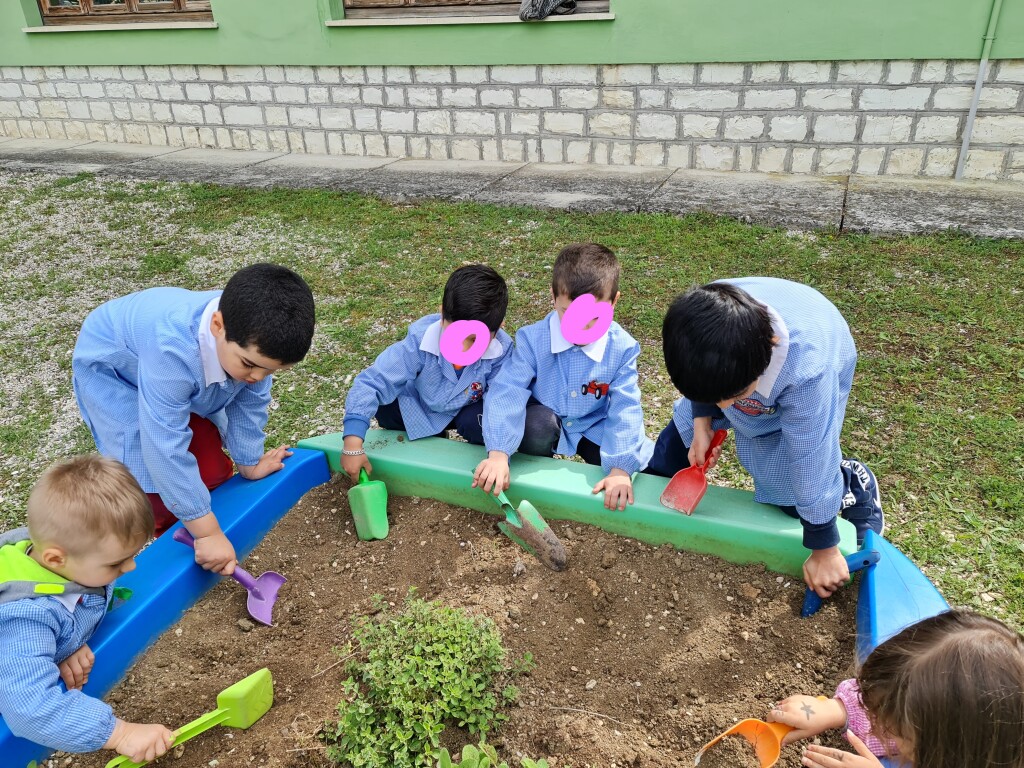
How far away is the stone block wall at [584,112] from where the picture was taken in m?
5.16

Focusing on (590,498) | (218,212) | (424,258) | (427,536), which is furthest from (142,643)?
(218,212)

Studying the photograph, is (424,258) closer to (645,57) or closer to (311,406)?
(311,406)

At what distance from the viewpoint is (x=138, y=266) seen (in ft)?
15.4

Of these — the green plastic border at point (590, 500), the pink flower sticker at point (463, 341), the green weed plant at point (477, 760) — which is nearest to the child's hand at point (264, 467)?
the green plastic border at point (590, 500)

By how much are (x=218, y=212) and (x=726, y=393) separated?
5.04 m

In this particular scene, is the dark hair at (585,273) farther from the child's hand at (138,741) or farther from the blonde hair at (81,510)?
the child's hand at (138,741)

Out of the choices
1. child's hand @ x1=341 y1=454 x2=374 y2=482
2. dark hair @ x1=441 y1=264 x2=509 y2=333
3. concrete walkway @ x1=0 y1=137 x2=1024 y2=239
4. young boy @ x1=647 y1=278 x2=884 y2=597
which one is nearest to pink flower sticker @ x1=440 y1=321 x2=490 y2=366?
dark hair @ x1=441 y1=264 x2=509 y2=333

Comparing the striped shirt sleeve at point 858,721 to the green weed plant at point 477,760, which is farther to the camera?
the striped shirt sleeve at point 858,721

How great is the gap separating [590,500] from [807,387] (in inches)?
24.6

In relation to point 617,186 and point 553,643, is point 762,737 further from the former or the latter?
point 617,186

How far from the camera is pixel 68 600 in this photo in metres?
1.46

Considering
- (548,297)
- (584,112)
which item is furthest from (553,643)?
(584,112)

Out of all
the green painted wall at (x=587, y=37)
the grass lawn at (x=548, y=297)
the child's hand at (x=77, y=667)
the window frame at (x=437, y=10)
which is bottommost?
the grass lawn at (x=548, y=297)

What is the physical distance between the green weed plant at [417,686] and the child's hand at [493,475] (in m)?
0.41
